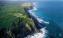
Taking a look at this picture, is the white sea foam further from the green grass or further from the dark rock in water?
the green grass

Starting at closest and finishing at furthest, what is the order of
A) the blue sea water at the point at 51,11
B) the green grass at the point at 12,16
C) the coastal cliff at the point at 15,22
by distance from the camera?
1. the coastal cliff at the point at 15,22
2. the green grass at the point at 12,16
3. the blue sea water at the point at 51,11

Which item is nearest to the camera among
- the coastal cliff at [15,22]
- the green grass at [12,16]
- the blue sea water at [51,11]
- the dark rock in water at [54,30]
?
the coastal cliff at [15,22]

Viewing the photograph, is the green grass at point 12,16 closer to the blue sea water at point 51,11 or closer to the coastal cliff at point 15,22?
the coastal cliff at point 15,22

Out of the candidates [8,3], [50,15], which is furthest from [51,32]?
[8,3]

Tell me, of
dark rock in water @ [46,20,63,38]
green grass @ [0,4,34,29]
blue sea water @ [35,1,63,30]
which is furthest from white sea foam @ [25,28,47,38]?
blue sea water @ [35,1,63,30]

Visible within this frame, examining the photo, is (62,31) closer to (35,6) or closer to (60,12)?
(60,12)

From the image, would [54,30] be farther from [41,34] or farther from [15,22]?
[15,22]

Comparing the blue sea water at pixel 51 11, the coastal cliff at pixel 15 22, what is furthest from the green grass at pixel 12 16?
the blue sea water at pixel 51 11

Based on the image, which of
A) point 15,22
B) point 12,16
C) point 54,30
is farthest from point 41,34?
point 12,16
